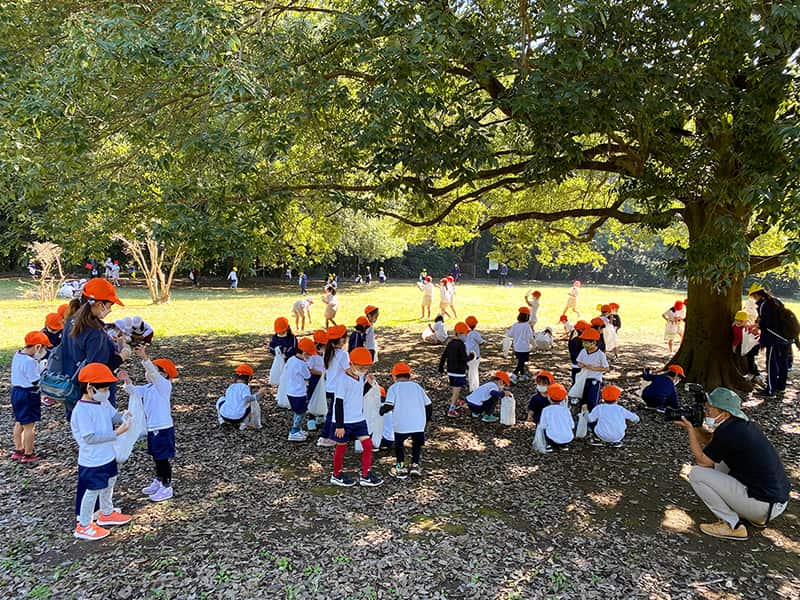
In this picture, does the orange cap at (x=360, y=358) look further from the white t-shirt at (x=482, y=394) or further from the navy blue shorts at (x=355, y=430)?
the white t-shirt at (x=482, y=394)

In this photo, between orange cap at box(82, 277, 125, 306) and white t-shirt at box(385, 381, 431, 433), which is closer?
orange cap at box(82, 277, 125, 306)

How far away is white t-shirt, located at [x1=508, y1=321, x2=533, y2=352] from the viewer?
33.6 feet

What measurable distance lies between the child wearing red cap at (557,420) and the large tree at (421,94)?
7.64ft

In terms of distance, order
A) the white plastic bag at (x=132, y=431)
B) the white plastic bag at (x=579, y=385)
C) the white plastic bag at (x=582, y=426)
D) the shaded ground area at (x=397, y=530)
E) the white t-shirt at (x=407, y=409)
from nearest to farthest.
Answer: the shaded ground area at (x=397, y=530) < the white plastic bag at (x=132, y=431) < the white t-shirt at (x=407, y=409) < the white plastic bag at (x=582, y=426) < the white plastic bag at (x=579, y=385)

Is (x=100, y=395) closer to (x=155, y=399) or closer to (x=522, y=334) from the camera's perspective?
(x=155, y=399)

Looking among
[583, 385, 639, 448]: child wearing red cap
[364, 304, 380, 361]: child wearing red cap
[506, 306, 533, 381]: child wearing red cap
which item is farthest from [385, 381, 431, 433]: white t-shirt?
[506, 306, 533, 381]: child wearing red cap

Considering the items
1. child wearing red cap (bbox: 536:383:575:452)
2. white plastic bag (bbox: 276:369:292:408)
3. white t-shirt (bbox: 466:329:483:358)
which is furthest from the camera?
white t-shirt (bbox: 466:329:483:358)

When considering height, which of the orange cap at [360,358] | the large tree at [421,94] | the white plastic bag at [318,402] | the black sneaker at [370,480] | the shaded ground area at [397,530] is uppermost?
the large tree at [421,94]

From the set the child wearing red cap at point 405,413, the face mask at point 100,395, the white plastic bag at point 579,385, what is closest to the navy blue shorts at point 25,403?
the face mask at point 100,395

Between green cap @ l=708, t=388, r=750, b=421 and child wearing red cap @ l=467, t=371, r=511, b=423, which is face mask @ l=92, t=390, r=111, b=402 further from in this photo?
green cap @ l=708, t=388, r=750, b=421

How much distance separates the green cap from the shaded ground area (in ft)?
3.97

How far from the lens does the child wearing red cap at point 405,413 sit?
597 cm

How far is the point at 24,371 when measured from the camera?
6051 mm

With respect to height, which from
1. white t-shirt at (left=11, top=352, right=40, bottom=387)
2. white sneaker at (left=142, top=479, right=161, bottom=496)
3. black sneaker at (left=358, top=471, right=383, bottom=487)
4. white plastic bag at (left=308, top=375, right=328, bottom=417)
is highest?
white t-shirt at (left=11, top=352, right=40, bottom=387)
